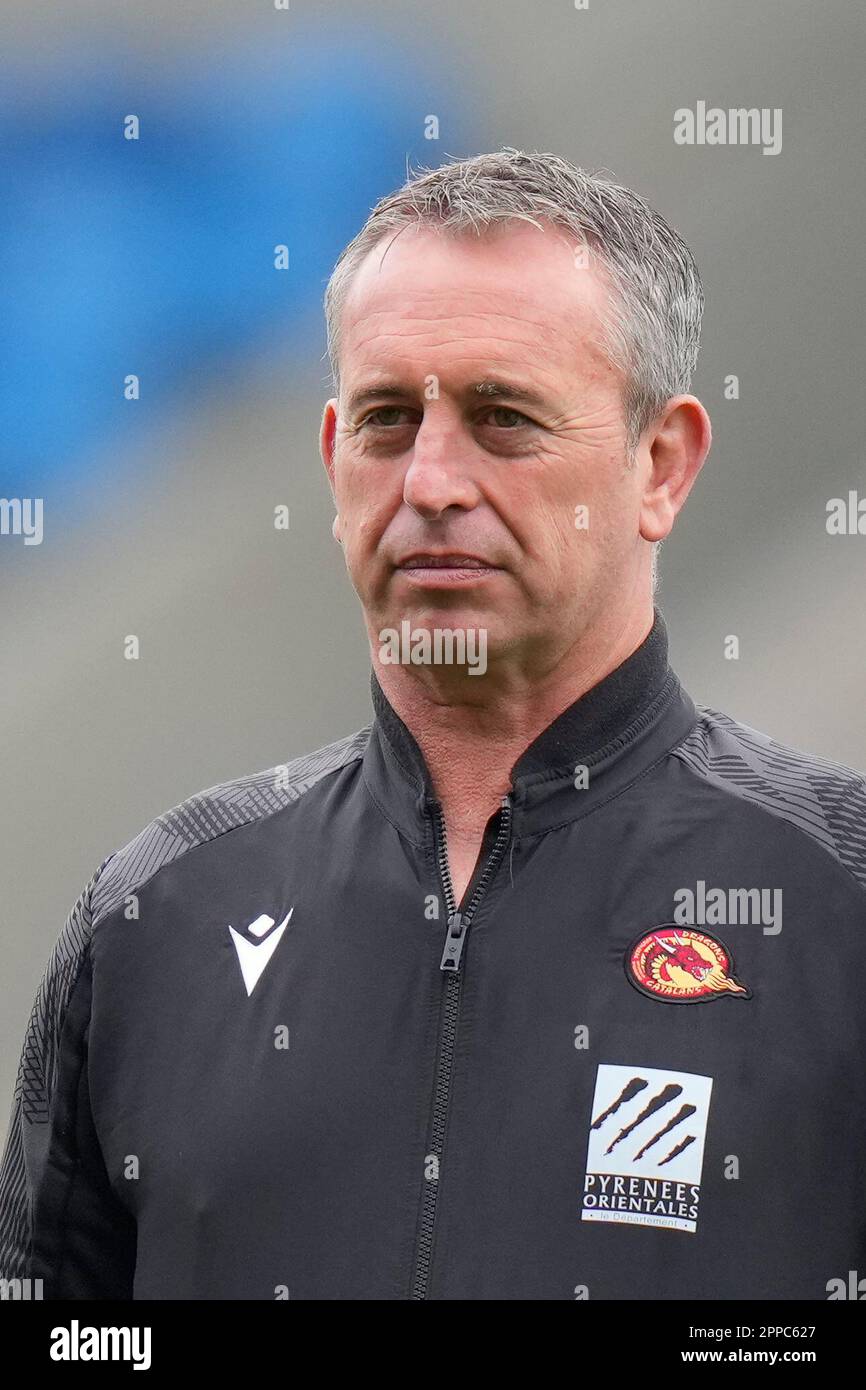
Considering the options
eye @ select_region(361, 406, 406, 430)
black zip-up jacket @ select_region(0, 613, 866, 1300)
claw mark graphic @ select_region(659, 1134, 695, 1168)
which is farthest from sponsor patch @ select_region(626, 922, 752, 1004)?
eye @ select_region(361, 406, 406, 430)

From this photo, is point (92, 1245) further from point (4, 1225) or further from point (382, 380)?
point (382, 380)

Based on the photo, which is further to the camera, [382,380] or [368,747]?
[368,747]

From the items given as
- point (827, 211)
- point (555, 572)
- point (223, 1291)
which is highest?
point (827, 211)

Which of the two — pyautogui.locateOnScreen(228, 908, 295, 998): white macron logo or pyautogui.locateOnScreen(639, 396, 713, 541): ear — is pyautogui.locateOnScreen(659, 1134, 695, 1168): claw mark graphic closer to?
pyautogui.locateOnScreen(228, 908, 295, 998): white macron logo

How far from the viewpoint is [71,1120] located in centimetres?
183

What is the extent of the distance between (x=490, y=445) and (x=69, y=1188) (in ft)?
2.99

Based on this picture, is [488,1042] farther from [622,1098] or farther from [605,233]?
[605,233]

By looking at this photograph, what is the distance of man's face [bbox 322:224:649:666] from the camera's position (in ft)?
5.52

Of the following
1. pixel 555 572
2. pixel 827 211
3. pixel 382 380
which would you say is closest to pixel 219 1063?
pixel 555 572

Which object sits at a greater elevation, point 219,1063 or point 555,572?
point 555,572

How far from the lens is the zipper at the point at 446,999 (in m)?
1.57

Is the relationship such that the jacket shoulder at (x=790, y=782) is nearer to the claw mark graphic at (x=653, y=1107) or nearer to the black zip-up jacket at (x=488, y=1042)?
the black zip-up jacket at (x=488, y=1042)

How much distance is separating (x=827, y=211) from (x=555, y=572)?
146 inches

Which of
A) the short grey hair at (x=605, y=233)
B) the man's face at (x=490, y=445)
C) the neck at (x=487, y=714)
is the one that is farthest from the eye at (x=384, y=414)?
the neck at (x=487, y=714)
